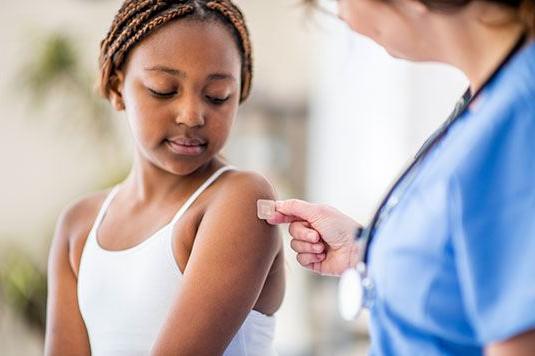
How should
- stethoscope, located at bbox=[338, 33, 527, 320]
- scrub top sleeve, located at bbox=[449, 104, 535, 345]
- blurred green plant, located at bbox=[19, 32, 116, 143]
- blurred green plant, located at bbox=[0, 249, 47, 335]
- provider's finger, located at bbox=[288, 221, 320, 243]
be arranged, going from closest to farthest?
scrub top sleeve, located at bbox=[449, 104, 535, 345] < stethoscope, located at bbox=[338, 33, 527, 320] < provider's finger, located at bbox=[288, 221, 320, 243] < blurred green plant, located at bbox=[0, 249, 47, 335] < blurred green plant, located at bbox=[19, 32, 116, 143]

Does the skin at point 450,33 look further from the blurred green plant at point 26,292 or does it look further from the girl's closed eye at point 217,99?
the blurred green plant at point 26,292

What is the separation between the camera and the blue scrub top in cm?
84

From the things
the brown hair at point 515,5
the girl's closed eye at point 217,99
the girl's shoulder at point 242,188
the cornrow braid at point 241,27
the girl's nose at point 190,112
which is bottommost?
the girl's shoulder at point 242,188

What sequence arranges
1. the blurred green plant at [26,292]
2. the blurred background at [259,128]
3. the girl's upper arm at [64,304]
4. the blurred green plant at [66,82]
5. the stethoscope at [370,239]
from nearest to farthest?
the stethoscope at [370,239], the girl's upper arm at [64,304], the blurred green plant at [26,292], the blurred background at [259,128], the blurred green plant at [66,82]

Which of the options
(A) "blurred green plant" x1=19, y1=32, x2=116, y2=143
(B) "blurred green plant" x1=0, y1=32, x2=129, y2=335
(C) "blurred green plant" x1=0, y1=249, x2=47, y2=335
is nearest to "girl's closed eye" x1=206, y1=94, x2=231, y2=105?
(B) "blurred green plant" x1=0, y1=32, x2=129, y2=335

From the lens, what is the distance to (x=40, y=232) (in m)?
5.35

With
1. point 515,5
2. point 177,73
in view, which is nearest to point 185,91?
point 177,73

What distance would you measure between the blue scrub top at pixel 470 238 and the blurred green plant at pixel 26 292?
3963 mm

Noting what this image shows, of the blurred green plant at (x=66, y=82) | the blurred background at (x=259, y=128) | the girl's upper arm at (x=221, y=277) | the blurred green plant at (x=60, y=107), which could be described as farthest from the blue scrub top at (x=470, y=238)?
the blurred green plant at (x=66, y=82)

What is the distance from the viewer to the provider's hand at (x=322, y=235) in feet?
4.55

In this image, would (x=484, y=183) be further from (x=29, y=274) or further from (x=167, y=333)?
(x=29, y=274)

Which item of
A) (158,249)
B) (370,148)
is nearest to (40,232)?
(370,148)

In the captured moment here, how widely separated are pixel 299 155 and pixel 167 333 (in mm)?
5377

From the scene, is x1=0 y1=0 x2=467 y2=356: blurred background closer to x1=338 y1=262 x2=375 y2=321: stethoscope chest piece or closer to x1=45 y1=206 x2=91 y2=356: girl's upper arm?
x1=45 y1=206 x2=91 y2=356: girl's upper arm
